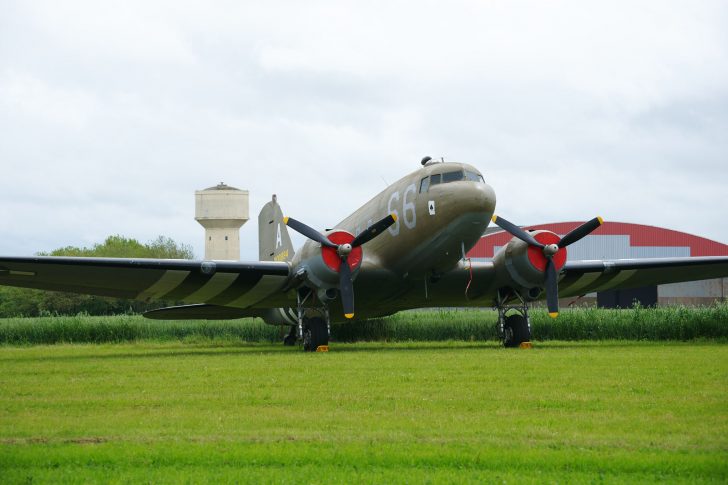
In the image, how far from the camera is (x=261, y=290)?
70.1 ft

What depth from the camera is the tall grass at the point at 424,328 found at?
2461cm

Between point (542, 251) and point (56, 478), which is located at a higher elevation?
point (542, 251)

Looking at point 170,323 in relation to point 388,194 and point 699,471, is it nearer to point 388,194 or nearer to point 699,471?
point 388,194

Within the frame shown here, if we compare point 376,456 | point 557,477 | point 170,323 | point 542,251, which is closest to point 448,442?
point 376,456

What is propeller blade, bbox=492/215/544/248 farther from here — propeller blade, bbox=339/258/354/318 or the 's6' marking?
propeller blade, bbox=339/258/354/318

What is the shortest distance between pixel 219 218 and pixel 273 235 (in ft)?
104

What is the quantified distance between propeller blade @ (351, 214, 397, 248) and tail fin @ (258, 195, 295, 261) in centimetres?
727

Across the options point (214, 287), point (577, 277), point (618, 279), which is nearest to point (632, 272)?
point (618, 279)

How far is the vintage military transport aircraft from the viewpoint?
752 inches

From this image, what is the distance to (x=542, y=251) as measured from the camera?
67.6 feet

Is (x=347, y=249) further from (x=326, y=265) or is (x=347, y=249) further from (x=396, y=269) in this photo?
(x=396, y=269)

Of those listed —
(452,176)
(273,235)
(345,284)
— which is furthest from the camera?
(273,235)

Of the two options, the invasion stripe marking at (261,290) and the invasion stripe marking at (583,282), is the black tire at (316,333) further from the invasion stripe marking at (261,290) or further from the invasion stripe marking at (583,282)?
the invasion stripe marking at (583,282)

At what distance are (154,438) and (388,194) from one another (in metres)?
14.6
